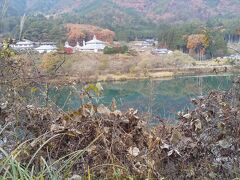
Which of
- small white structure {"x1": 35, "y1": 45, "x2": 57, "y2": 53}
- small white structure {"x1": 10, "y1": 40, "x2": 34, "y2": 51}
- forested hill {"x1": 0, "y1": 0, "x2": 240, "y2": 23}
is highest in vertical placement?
forested hill {"x1": 0, "y1": 0, "x2": 240, "y2": 23}

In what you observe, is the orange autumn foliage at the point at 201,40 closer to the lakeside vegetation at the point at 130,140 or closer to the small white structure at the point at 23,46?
the lakeside vegetation at the point at 130,140

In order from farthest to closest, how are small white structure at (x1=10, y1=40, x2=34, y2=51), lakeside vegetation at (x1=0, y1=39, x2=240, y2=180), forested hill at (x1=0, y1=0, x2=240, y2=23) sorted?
1. forested hill at (x1=0, y1=0, x2=240, y2=23)
2. small white structure at (x1=10, y1=40, x2=34, y2=51)
3. lakeside vegetation at (x1=0, y1=39, x2=240, y2=180)

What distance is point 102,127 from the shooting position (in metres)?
1.55

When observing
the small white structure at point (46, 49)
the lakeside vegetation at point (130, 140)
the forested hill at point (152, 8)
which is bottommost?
the lakeside vegetation at point (130, 140)

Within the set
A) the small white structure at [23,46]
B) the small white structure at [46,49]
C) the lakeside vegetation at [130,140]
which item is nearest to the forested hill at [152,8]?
the small white structure at [46,49]

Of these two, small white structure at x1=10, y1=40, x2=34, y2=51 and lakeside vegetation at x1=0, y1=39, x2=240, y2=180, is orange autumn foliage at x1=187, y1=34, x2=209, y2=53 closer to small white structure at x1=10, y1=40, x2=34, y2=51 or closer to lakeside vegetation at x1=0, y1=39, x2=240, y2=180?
lakeside vegetation at x1=0, y1=39, x2=240, y2=180

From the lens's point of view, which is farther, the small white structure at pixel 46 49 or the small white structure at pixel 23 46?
the small white structure at pixel 46 49

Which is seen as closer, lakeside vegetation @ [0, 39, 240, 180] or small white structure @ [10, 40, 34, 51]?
lakeside vegetation @ [0, 39, 240, 180]

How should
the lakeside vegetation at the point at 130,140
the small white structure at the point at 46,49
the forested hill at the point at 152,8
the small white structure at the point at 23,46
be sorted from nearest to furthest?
the lakeside vegetation at the point at 130,140
the small white structure at the point at 23,46
the small white structure at the point at 46,49
the forested hill at the point at 152,8

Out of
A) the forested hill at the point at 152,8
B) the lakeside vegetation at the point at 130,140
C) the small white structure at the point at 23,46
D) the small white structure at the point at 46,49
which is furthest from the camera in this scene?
the forested hill at the point at 152,8

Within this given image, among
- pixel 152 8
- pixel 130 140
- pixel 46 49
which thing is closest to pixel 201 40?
pixel 46 49

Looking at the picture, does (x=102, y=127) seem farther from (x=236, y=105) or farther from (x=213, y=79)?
(x=213, y=79)

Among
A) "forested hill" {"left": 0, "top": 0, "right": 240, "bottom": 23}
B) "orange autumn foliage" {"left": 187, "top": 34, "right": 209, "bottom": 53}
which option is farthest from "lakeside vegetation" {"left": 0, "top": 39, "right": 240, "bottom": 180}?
"forested hill" {"left": 0, "top": 0, "right": 240, "bottom": 23}

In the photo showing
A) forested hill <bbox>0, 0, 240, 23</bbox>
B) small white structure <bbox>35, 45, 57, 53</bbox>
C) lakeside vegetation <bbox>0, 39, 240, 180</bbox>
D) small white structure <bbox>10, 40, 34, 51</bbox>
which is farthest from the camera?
forested hill <bbox>0, 0, 240, 23</bbox>
